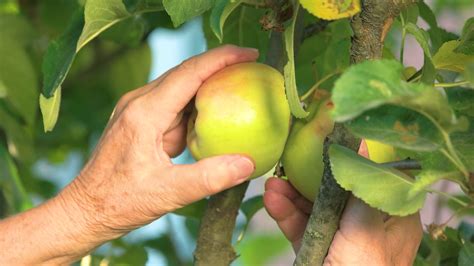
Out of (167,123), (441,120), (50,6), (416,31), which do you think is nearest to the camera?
(441,120)

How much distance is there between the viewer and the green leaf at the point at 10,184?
103 centimetres

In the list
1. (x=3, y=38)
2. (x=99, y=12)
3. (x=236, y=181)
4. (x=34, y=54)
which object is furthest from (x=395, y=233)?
(x=34, y=54)

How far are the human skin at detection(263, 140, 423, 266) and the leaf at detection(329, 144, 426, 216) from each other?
0.08 m

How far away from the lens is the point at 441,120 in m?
0.51

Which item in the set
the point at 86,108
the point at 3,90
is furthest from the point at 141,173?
the point at 86,108

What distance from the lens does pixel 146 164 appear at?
0.71m

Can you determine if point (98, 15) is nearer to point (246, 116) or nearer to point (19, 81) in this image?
point (246, 116)

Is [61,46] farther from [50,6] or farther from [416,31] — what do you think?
[50,6]

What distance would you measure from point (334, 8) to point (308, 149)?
5.8 inches

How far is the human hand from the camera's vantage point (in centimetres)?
68

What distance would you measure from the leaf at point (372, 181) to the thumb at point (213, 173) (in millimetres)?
105

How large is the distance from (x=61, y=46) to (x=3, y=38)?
39 centimetres

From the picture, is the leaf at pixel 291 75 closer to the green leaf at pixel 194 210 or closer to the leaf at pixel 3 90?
the green leaf at pixel 194 210

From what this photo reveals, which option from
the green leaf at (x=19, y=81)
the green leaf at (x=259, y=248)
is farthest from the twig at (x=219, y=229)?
the green leaf at (x=259, y=248)
